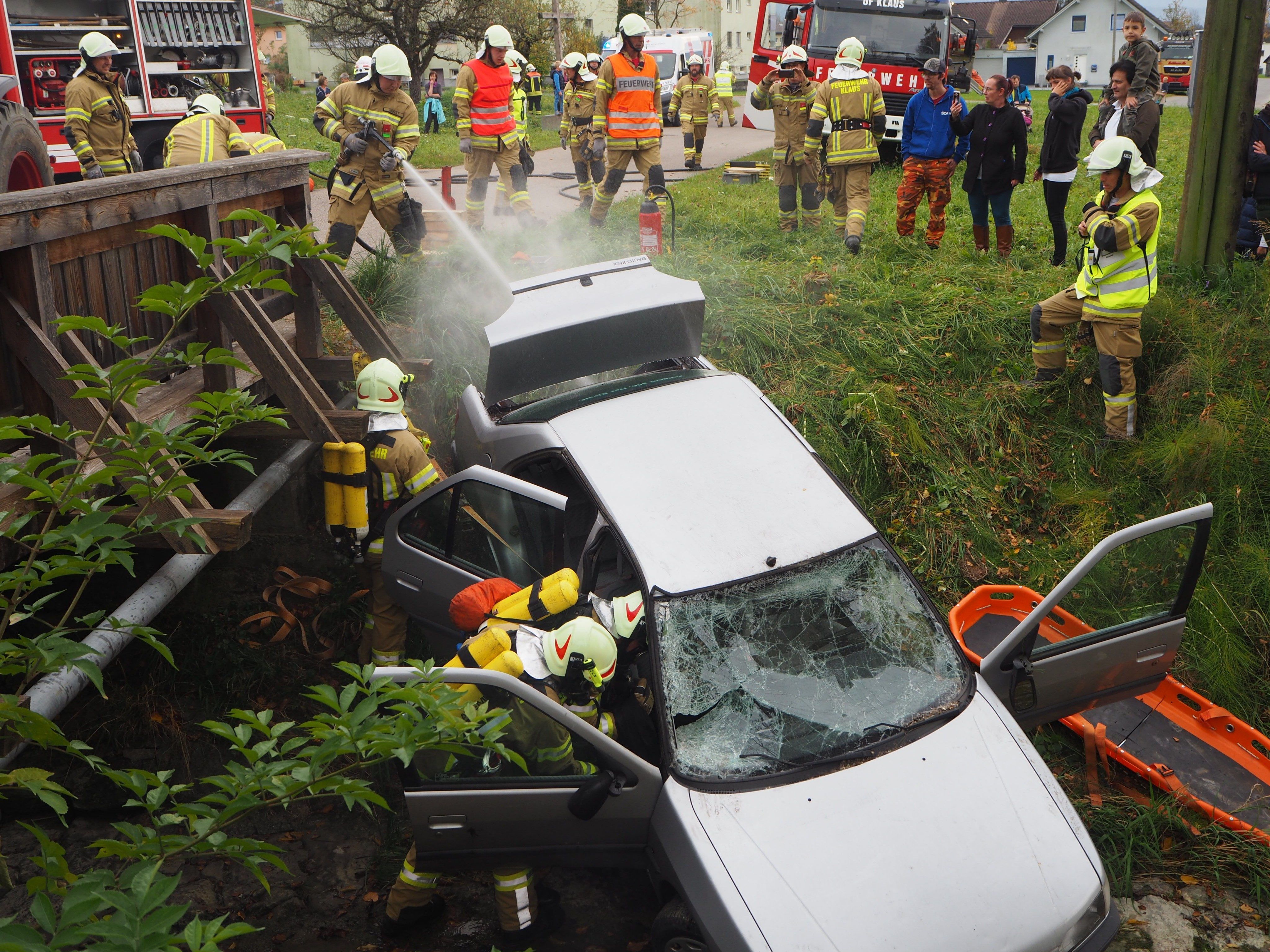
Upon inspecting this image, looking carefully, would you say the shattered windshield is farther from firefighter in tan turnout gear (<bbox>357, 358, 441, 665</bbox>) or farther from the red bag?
firefighter in tan turnout gear (<bbox>357, 358, 441, 665</bbox>)

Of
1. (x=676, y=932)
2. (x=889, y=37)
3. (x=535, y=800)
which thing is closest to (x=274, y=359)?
(x=535, y=800)

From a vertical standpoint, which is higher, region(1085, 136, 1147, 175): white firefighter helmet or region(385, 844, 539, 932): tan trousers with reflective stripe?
region(1085, 136, 1147, 175): white firefighter helmet

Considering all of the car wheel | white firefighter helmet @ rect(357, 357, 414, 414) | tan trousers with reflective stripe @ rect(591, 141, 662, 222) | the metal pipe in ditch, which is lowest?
the car wheel

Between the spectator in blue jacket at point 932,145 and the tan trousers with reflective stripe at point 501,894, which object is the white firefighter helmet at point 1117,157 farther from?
the tan trousers with reflective stripe at point 501,894

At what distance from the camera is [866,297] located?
784cm

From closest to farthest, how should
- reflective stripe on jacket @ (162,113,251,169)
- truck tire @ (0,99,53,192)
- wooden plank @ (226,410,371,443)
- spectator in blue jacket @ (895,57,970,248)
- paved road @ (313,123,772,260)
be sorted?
wooden plank @ (226,410,371,443) → truck tire @ (0,99,53,192) → reflective stripe on jacket @ (162,113,251,169) → spectator in blue jacket @ (895,57,970,248) → paved road @ (313,123,772,260)

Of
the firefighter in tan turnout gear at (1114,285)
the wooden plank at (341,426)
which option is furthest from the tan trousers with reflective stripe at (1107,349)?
the wooden plank at (341,426)

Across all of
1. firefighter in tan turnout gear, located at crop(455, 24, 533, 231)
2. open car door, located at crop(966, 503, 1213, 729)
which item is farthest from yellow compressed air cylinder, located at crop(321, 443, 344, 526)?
firefighter in tan turnout gear, located at crop(455, 24, 533, 231)

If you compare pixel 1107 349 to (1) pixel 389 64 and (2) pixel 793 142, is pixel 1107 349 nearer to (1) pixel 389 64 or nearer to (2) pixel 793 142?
(2) pixel 793 142

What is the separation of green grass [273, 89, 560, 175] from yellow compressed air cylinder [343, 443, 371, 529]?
7264 mm

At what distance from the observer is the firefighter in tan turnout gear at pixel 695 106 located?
625 inches

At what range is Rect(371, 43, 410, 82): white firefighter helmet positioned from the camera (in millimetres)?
7699

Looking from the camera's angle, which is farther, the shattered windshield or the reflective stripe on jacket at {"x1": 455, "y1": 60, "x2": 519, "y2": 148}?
the reflective stripe on jacket at {"x1": 455, "y1": 60, "x2": 519, "y2": 148}

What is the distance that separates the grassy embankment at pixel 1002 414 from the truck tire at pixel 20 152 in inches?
120
